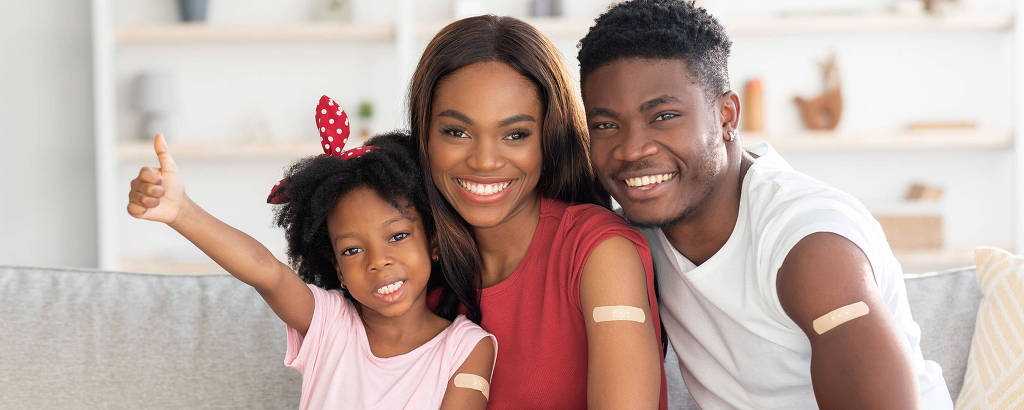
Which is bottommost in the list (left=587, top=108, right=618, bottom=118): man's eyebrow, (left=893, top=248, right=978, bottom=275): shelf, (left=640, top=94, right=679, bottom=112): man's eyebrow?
(left=893, top=248, right=978, bottom=275): shelf

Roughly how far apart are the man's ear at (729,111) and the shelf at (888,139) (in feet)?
8.55

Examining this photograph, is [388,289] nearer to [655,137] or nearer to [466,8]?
[655,137]

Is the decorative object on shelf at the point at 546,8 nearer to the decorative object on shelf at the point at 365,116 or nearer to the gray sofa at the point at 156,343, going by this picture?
the decorative object on shelf at the point at 365,116

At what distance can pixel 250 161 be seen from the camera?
4.30m

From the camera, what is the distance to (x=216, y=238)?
1.29 metres

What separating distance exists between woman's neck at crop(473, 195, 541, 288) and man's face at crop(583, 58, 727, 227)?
209 mm

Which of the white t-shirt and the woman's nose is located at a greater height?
the woman's nose

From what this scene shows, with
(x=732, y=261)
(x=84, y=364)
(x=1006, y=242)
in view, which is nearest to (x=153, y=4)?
(x=84, y=364)

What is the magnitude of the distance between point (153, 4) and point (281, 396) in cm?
319

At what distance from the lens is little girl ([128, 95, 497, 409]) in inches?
59.1

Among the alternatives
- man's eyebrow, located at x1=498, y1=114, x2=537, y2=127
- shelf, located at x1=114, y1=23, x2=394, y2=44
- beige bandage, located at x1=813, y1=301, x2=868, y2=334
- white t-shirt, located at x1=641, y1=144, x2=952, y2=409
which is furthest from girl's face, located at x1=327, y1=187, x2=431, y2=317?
shelf, located at x1=114, y1=23, x2=394, y2=44

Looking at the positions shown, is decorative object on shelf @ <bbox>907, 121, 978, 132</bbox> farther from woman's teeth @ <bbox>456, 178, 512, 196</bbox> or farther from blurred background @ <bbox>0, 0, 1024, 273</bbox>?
woman's teeth @ <bbox>456, 178, 512, 196</bbox>

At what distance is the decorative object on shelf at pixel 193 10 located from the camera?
405 cm

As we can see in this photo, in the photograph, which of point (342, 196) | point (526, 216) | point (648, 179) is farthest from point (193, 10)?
point (648, 179)
